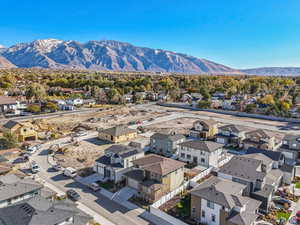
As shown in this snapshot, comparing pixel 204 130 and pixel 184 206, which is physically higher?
pixel 204 130

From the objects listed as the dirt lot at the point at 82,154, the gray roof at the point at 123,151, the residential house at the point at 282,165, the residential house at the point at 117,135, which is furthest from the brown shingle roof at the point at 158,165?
the residential house at the point at 117,135

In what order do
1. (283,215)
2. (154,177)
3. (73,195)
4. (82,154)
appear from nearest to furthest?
(283,215) → (73,195) → (154,177) → (82,154)

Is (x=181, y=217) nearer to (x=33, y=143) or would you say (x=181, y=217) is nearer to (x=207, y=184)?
(x=207, y=184)

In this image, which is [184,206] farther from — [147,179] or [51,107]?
[51,107]

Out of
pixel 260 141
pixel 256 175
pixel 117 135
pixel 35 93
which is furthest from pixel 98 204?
pixel 35 93

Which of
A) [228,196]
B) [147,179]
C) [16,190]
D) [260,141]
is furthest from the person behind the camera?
[260,141]

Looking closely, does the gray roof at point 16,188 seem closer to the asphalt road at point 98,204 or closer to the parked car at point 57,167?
the asphalt road at point 98,204

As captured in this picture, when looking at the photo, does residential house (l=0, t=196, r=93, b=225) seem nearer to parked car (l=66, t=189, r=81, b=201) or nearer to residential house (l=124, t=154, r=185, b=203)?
parked car (l=66, t=189, r=81, b=201)
